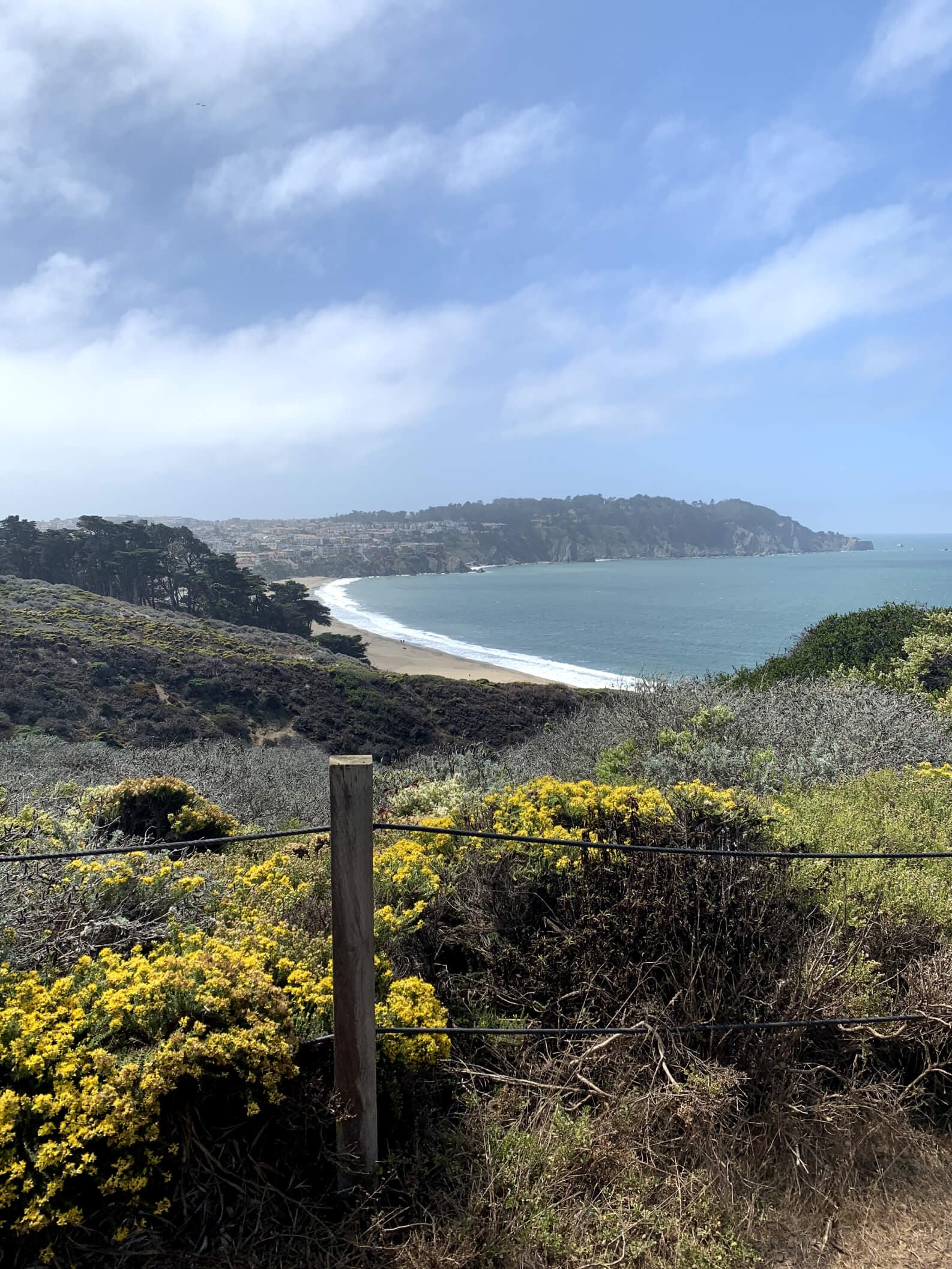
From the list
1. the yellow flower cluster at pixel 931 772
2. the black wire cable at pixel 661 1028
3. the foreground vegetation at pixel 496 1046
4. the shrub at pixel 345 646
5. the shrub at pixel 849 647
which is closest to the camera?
the foreground vegetation at pixel 496 1046

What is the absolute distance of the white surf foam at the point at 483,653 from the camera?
4059cm

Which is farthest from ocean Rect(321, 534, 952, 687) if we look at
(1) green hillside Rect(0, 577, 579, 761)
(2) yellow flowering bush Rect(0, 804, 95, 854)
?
(2) yellow flowering bush Rect(0, 804, 95, 854)

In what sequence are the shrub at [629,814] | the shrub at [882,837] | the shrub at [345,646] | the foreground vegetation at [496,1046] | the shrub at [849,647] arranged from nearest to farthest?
the foreground vegetation at [496,1046], the shrub at [882,837], the shrub at [629,814], the shrub at [849,647], the shrub at [345,646]

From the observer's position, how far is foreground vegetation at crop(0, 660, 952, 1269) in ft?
7.72

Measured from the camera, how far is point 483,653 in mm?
52438

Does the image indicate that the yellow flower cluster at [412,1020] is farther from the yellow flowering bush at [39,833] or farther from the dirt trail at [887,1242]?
the yellow flowering bush at [39,833]

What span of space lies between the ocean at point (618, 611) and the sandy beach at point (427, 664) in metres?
1.88

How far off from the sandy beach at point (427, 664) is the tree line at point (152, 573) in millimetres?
4589

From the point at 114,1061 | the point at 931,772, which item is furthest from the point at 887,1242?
the point at 931,772

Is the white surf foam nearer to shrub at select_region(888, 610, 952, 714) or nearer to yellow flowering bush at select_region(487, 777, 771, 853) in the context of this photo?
shrub at select_region(888, 610, 952, 714)

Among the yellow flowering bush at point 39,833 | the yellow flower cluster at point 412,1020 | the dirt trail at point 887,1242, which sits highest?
the yellow flowering bush at point 39,833

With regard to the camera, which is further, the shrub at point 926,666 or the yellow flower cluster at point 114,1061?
the shrub at point 926,666

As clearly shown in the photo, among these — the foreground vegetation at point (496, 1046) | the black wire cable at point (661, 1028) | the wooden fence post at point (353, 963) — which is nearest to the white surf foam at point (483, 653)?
the foreground vegetation at point (496, 1046)

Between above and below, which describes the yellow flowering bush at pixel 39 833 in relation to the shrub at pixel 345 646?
above
